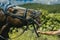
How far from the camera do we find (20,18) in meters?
4.84

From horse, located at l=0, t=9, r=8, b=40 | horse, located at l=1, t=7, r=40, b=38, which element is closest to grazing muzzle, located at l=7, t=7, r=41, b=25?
horse, located at l=1, t=7, r=40, b=38

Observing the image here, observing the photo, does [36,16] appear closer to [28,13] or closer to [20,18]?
[28,13]

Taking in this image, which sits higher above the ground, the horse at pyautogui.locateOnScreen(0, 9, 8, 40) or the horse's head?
the horse's head

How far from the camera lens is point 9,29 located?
5047 mm

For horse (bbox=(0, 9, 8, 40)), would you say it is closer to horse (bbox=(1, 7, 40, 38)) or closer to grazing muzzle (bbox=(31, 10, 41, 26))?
horse (bbox=(1, 7, 40, 38))

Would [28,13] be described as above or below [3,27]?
above

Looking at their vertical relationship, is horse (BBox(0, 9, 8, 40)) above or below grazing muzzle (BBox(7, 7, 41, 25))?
below

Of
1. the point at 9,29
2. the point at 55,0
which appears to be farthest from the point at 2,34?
the point at 55,0

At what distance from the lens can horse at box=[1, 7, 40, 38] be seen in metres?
4.82

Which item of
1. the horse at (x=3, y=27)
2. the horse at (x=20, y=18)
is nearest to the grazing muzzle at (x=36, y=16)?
the horse at (x=20, y=18)

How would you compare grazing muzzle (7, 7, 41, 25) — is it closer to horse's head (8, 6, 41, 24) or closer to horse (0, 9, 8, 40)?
horse's head (8, 6, 41, 24)

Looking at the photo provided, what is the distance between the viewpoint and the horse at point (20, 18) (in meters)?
4.82

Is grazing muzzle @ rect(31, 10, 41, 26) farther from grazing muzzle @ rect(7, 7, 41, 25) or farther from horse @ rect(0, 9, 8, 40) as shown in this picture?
horse @ rect(0, 9, 8, 40)

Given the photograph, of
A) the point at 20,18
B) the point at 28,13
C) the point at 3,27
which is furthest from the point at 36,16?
the point at 3,27
